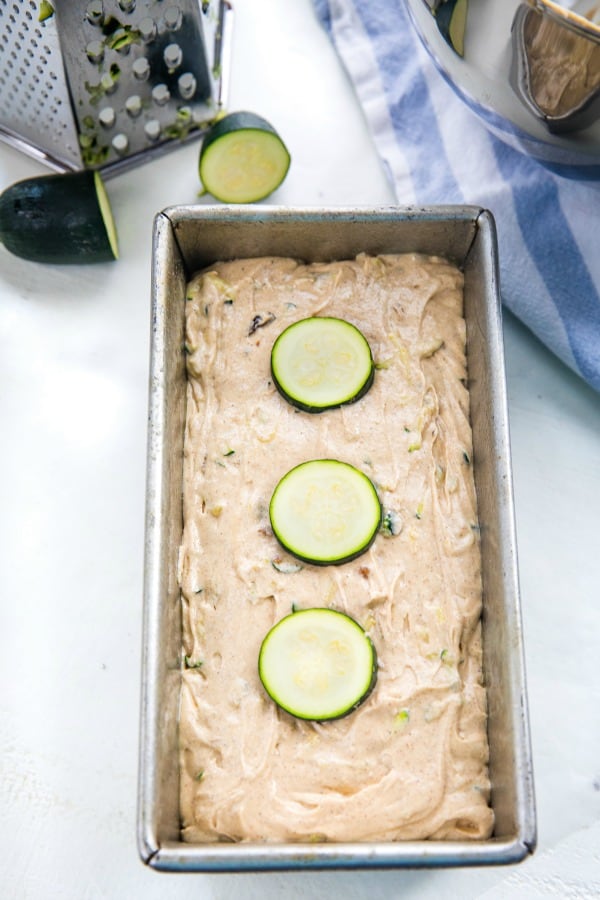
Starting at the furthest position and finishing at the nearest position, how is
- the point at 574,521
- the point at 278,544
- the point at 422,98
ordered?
the point at 422,98 → the point at 574,521 → the point at 278,544

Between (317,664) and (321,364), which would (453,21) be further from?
(317,664)

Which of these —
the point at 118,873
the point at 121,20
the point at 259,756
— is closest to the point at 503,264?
the point at 121,20

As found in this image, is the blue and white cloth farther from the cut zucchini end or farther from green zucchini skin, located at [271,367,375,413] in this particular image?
the cut zucchini end

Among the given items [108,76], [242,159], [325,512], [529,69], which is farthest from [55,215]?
[529,69]

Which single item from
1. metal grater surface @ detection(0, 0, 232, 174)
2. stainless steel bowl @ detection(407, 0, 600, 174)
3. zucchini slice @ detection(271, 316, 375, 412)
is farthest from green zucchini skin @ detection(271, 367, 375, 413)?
metal grater surface @ detection(0, 0, 232, 174)

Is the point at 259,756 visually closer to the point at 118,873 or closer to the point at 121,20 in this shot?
the point at 118,873

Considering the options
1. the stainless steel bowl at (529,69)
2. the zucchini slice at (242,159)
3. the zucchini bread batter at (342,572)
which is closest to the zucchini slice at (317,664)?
the zucchini bread batter at (342,572)
